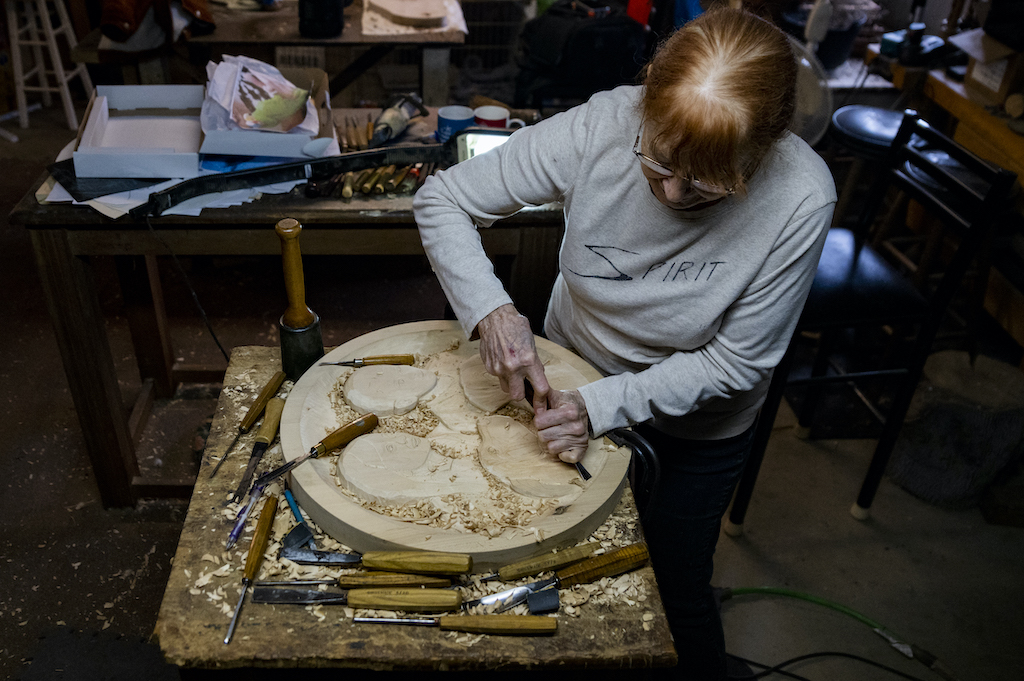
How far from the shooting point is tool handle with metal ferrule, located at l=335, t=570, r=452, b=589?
1.22 m

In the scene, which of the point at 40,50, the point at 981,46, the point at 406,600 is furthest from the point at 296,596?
the point at 40,50

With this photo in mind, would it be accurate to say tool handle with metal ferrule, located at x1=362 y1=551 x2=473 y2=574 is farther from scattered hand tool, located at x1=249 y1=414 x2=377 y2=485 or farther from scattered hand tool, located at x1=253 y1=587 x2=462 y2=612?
scattered hand tool, located at x1=249 y1=414 x2=377 y2=485

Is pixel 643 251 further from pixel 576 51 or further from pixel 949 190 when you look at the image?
pixel 576 51

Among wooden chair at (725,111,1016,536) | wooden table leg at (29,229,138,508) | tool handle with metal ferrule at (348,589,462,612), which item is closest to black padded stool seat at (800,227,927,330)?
wooden chair at (725,111,1016,536)

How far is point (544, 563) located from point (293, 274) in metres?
0.75

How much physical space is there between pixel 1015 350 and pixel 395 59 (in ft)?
14.3

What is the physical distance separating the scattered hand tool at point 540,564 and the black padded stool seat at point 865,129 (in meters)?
2.62

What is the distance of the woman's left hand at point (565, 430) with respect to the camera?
1394 millimetres

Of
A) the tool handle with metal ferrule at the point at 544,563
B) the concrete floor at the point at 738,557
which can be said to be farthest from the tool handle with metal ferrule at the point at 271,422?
the concrete floor at the point at 738,557

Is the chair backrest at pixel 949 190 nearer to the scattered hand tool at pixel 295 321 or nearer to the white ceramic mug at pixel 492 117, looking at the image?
the white ceramic mug at pixel 492 117

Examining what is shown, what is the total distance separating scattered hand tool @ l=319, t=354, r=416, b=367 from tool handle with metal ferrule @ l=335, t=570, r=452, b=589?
0.50 m

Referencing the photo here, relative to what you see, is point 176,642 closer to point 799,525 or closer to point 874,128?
point 799,525

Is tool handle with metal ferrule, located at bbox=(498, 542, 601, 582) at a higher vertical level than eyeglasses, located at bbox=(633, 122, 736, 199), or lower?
lower

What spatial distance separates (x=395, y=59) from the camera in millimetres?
5613
